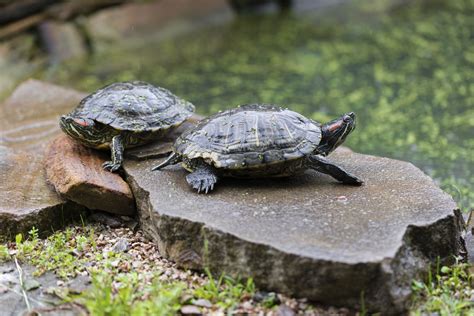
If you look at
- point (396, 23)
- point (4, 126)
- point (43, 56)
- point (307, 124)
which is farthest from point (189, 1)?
point (307, 124)

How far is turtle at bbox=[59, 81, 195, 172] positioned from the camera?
4316 mm

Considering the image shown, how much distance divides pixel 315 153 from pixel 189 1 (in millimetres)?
7940

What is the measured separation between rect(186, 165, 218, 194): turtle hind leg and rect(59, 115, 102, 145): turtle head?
0.89 meters

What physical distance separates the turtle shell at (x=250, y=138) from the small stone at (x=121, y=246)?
0.72 m

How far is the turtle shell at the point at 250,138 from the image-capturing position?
380 cm

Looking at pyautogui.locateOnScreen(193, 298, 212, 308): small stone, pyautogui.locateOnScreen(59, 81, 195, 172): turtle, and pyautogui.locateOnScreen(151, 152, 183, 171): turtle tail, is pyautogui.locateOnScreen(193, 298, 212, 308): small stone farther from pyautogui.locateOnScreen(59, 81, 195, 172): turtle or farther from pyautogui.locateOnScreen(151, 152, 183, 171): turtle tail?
pyautogui.locateOnScreen(59, 81, 195, 172): turtle

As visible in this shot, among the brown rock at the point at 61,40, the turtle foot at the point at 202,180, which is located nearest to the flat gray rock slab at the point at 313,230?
the turtle foot at the point at 202,180

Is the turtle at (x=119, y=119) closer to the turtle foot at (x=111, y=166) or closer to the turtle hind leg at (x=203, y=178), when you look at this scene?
the turtle foot at (x=111, y=166)

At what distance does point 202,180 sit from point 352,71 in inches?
209

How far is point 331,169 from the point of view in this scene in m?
3.98

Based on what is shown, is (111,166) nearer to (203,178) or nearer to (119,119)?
(119,119)

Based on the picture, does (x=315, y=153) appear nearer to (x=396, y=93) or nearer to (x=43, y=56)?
(x=396, y=93)

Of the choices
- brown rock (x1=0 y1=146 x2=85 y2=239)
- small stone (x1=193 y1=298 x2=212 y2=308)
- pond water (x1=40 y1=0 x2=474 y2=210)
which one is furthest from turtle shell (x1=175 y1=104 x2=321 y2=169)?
pond water (x1=40 y1=0 x2=474 y2=210)

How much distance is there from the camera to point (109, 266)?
148 inches
